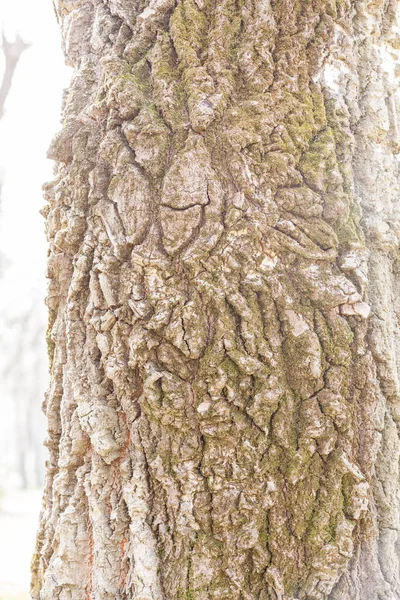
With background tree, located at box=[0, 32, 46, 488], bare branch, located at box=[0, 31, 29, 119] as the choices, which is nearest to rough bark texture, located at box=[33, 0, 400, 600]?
bare branch, located at box=[0, 31, 29, 119]

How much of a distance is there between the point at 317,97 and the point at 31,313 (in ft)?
61.8

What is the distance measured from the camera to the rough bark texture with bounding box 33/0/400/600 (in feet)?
4.00

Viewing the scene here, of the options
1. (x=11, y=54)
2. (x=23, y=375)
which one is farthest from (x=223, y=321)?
(x=23, y=375)

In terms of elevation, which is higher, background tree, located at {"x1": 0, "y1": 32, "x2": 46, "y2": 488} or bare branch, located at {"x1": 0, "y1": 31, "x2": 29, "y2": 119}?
bare branch, located at {"x1": 0, "y1": 31, "x2": 29, "y2": 119}

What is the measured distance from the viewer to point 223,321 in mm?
1253

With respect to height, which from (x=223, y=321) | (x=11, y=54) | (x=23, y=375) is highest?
(x=11, y=54)

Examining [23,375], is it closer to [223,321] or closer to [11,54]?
[11,54]

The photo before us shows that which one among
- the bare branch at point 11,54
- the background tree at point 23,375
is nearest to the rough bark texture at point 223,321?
the bare branch at point 11,54

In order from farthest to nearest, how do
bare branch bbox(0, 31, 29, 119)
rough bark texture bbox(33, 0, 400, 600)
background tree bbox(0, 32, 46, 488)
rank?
background tree bbox(0, 32, 46, 488) → bare branch bbox(0, 31, 29, 119) → rough bark texture bbox(33, 0, 400, 600)

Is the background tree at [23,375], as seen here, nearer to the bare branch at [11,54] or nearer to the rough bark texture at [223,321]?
the bare branch at [11,54]

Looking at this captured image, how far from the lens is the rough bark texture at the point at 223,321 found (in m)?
1.22

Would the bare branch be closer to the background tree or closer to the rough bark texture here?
the rough bark texture

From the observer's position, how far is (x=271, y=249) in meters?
1.30

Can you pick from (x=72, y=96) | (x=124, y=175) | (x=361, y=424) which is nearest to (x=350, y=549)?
(x=361, y=424)
